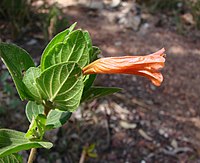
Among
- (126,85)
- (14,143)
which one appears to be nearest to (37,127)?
(14,143)

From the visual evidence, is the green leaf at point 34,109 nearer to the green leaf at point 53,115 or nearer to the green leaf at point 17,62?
the green leaf at point 53,115

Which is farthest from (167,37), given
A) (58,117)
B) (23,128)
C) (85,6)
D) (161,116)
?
(58,117)

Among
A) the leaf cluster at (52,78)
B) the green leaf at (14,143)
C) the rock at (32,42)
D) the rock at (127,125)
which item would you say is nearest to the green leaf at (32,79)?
the leaf cluster at (52,78)

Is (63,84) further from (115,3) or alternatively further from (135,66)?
(115,3)

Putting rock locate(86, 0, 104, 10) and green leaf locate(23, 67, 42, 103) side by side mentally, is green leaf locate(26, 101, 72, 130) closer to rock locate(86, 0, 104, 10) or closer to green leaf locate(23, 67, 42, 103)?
green leaf locate(23, 67, 42, 103)

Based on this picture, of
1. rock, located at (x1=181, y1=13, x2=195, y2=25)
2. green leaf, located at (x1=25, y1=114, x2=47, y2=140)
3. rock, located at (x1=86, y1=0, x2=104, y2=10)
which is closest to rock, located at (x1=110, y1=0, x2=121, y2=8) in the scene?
rock, located at (x1=86, y1=0, x2=104, y2=10)

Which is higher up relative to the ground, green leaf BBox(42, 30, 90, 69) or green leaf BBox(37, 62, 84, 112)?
green leaf BBox(42, 30, 90, 69)
